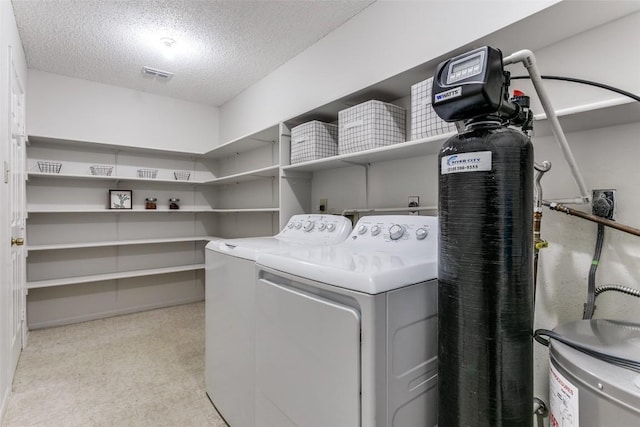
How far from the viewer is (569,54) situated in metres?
1.33

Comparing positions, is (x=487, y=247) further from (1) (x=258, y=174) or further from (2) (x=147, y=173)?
(2) (x=147, y=173)

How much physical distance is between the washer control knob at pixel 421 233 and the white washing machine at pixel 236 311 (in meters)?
0.56

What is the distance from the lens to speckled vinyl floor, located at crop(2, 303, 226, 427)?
6.15 feet

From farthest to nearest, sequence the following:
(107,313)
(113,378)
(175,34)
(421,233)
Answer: (107,313) → (175,34) → (113,378) → (421,233)

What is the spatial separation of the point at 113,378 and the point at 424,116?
2.70 meters

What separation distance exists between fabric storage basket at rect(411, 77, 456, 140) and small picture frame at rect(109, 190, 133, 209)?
3.44 m

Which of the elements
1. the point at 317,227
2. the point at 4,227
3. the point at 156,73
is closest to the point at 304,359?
the point at 317,227

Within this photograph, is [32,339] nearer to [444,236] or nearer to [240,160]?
[240,160]

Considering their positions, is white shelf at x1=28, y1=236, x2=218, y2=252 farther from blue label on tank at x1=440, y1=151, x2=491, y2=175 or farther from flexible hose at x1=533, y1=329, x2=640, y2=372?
flexible hose at x1=533, y1=329, x2=640, y2=372

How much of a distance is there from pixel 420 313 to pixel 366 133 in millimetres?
1100

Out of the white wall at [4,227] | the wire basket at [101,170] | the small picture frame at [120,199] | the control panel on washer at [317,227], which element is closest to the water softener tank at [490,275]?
the control panel on washer at [317,227]

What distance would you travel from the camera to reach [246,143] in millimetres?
3357

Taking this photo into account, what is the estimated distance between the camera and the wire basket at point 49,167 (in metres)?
3.10

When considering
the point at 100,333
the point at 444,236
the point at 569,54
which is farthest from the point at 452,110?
the point at 100,333
